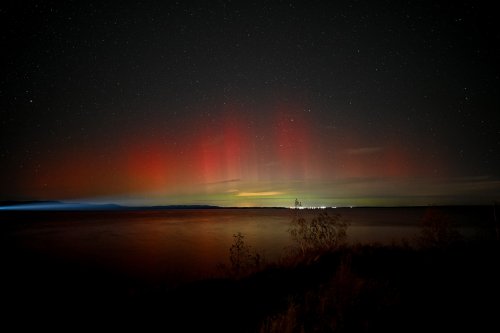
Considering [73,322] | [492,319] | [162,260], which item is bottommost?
[162,260]

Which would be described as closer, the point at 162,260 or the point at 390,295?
the point at 390,295

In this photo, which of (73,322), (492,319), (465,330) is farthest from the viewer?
(73,322)

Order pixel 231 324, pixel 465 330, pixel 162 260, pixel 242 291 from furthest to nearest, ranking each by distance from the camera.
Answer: pixel 162 260 < pixel 242 291 < pixel 231 324 < pixel 465 330

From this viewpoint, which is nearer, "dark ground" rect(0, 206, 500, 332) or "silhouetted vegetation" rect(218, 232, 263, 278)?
"dark ground" rect(0, 206, 500, 332)

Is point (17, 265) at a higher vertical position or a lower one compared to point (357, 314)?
lower

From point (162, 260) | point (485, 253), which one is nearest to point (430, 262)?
point (485, 253)

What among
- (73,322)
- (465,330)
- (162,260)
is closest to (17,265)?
(162,260)

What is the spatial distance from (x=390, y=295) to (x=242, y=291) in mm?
3994

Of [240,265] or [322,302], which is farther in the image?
[240,265]

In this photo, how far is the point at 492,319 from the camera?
6.13 meters

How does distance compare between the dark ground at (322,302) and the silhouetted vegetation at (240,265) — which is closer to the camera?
the dark ground at (322,302)

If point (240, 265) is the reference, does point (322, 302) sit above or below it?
above

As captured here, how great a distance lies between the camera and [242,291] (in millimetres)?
8945

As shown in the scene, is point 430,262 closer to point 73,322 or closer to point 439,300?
point 439,300
